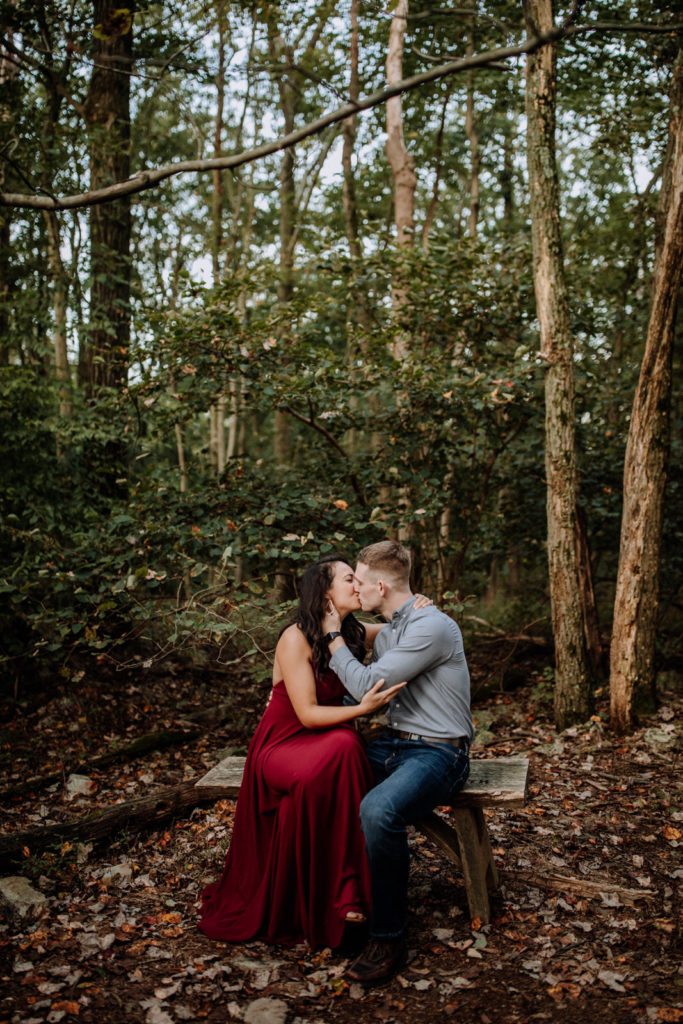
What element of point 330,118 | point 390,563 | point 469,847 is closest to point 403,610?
point 390,563

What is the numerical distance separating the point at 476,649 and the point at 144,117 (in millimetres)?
16498

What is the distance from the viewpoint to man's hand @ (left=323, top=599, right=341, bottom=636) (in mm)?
4035

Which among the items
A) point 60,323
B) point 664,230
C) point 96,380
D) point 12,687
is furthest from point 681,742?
point 60,323

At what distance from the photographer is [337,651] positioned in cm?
387

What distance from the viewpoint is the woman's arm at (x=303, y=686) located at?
12.6 feet

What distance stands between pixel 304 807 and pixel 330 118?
325 centimetres

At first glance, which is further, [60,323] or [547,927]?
[60,323]

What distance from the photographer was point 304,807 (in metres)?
3.80

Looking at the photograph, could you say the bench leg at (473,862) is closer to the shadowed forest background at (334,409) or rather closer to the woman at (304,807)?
the woman at (304,807)

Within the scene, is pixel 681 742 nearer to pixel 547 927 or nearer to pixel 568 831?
pixel 568 831

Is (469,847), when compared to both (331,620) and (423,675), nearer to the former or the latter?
(423,675)

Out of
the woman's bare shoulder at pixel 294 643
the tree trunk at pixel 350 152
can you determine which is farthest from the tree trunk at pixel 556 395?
the tree trunk at pixel 350 152

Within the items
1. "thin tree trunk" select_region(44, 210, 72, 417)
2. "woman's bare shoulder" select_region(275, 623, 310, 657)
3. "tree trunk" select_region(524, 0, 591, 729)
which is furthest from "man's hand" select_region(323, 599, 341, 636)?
"thin tree trunk" select_region(44, 210, 72, 417)

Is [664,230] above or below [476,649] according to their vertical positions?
above
